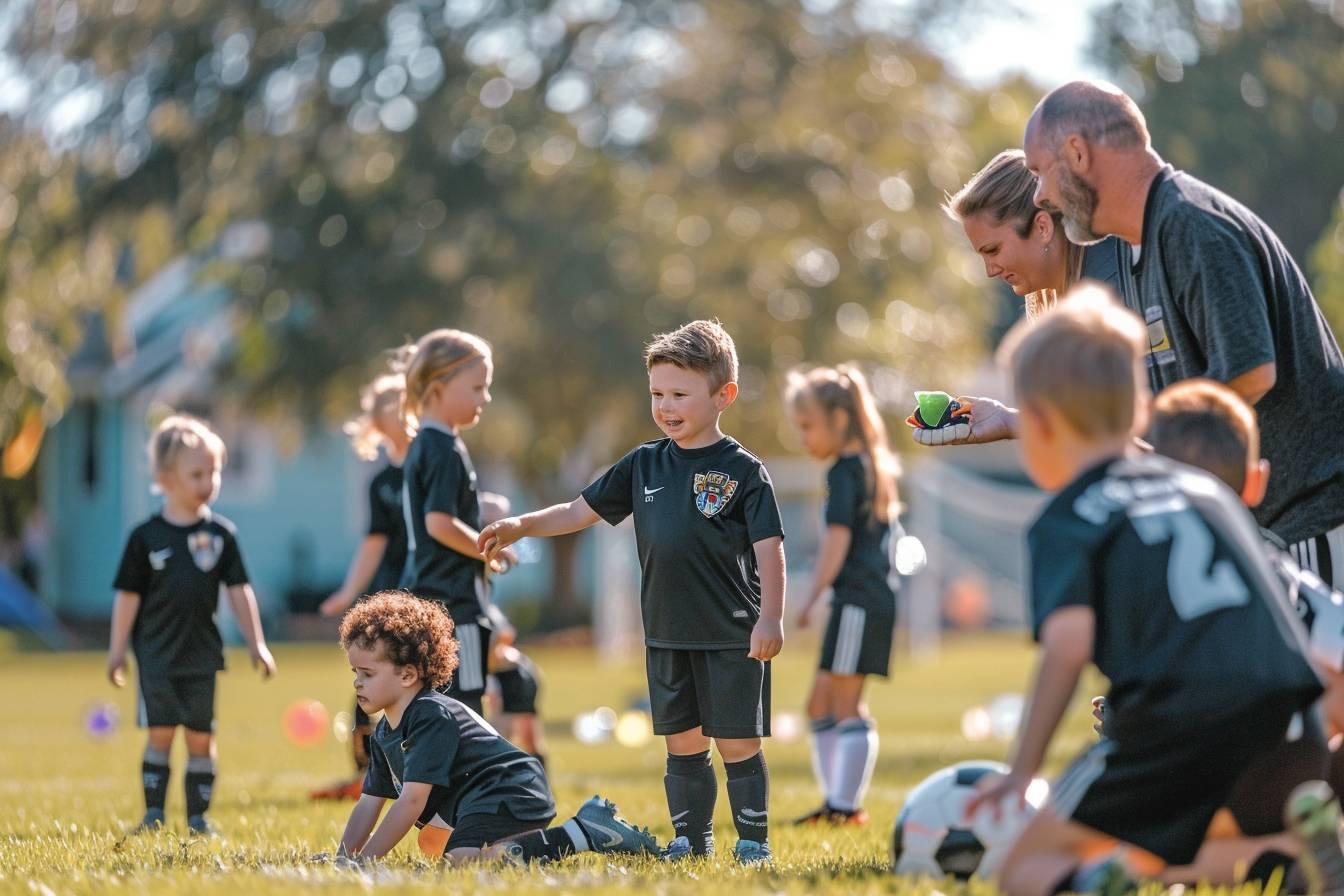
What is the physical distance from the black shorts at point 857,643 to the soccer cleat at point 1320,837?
16.1 feet

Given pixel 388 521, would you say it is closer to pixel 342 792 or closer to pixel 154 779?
pixel 342 792

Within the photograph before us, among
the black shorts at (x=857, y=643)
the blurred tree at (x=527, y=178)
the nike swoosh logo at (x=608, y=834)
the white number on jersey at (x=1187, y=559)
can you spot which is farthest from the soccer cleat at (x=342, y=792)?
the blurred tree at (x=527, y=178)

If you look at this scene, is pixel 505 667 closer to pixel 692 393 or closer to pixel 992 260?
pixel 692 393

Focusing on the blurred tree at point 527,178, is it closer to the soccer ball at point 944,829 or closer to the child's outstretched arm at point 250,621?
the child's outstretched arm at point 250,621

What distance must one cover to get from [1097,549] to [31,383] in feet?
59.4

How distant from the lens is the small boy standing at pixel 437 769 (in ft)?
19.0

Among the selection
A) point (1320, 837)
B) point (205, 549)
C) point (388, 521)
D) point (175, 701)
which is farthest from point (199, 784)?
point (1320, 837)

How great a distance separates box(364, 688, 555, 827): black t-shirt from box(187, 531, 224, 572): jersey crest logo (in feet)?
8.46

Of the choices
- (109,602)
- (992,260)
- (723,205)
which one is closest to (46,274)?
(723,205)

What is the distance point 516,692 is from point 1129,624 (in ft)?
17.5

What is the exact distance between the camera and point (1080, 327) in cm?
412

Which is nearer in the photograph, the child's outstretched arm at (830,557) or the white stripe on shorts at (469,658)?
the white stripe on shorts at (469,658)

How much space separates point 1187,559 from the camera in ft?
13.3

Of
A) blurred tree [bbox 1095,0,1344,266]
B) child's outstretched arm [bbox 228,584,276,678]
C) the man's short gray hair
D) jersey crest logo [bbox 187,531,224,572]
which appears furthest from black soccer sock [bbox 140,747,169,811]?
blurred tree [bbox 1095,0,1344,266]
